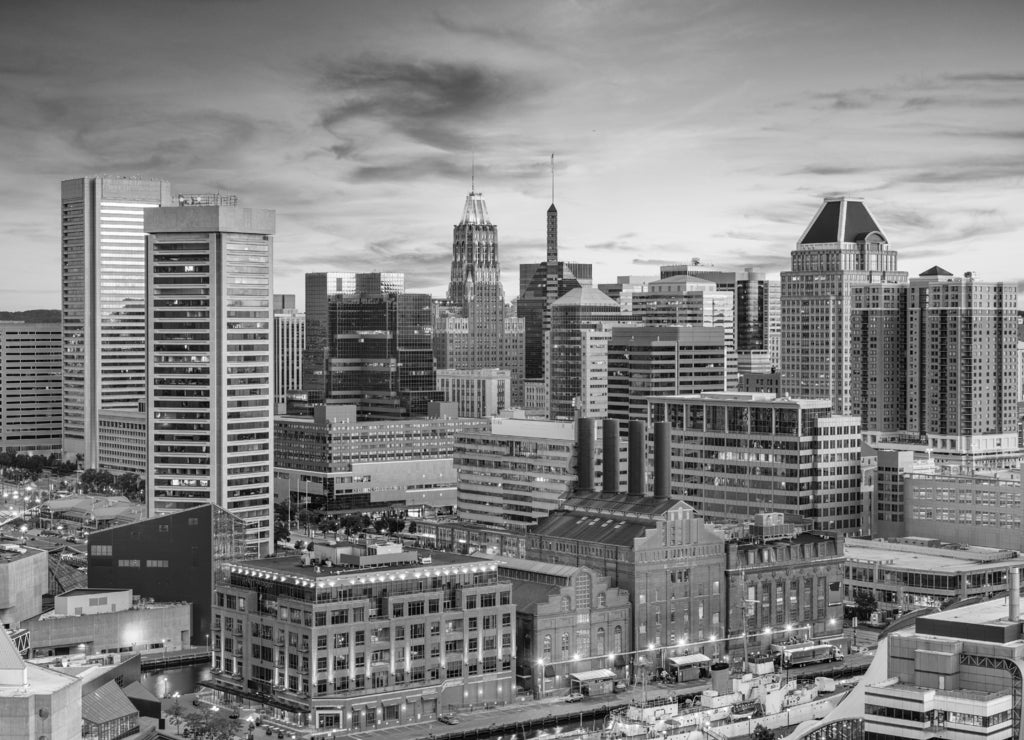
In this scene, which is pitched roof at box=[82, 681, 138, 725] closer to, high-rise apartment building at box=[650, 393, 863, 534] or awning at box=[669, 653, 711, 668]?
awning at box=[669, 653, 711, 668]

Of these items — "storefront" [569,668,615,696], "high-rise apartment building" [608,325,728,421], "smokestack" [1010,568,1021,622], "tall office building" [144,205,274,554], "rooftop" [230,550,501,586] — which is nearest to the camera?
"smokestack" [1010,568,1021,622]

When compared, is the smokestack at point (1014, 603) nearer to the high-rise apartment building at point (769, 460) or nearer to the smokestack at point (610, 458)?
the smokestack at point (610, 458)

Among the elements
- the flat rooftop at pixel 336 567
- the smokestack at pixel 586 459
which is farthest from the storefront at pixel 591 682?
the smokestack at pixel 586 459

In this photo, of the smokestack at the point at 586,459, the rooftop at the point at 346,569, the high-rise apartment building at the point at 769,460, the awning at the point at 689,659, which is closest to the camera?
the rooftop at the point at 346,569

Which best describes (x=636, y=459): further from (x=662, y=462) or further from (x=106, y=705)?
(x=106, y=705)

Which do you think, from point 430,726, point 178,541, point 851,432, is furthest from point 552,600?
point 851,432

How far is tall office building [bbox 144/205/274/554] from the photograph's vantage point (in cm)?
15200

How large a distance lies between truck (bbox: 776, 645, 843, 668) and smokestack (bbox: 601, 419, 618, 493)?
21586 mm

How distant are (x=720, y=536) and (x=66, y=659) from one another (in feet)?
144

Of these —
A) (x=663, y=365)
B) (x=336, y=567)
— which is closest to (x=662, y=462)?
(x=336, y=567)

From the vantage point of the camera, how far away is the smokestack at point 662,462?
124m

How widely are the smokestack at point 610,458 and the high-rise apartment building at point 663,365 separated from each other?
176ft

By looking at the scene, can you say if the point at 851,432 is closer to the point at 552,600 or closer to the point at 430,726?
the point at 552,600

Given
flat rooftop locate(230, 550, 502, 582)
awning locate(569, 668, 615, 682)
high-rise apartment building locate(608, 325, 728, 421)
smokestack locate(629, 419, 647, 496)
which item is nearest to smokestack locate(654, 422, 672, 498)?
smokestack locate(629, 419, 647, 496)
